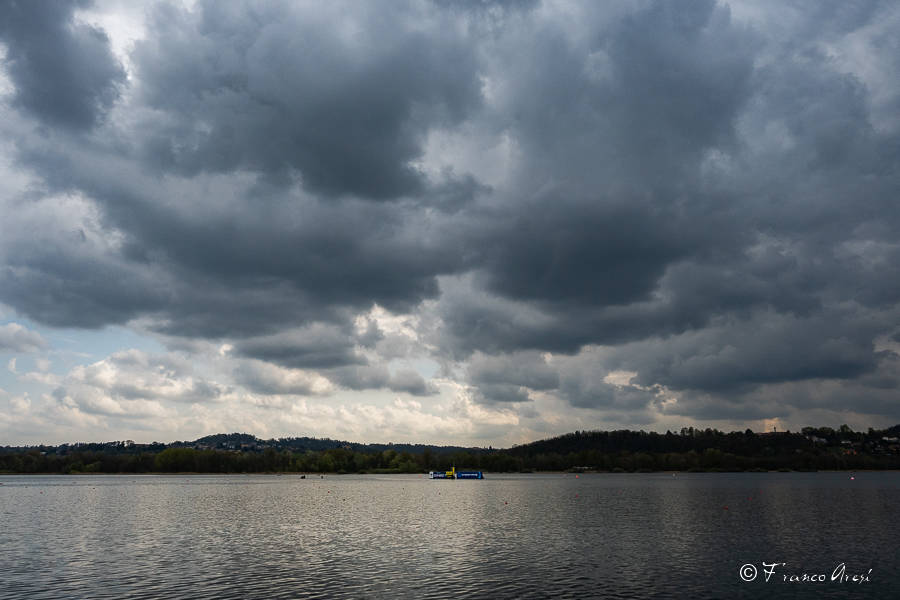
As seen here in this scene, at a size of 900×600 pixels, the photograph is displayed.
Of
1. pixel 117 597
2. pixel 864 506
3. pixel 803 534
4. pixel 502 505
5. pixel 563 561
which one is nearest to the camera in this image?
pixel 117 597

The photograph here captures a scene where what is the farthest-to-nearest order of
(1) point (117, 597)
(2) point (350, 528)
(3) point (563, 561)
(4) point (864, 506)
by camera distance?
(4) point (864, 506) → (2) point (350, 528) → (3) point (563, 561) → (1) point (117, 597)

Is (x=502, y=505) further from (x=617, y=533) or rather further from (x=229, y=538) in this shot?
(x=229, y=538)

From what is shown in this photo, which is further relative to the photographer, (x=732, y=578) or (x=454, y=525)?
(x=454, y=525)

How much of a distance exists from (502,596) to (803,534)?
57.6 meters

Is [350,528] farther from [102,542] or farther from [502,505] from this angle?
[502,505]

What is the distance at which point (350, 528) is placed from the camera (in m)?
94.0

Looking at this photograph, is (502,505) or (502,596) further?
(502,505)

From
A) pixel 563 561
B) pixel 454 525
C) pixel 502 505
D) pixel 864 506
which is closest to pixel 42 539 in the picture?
pixel 454 525

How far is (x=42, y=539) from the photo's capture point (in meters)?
80.5

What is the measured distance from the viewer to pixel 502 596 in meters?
46.2

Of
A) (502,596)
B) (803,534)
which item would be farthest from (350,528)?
(803,534)

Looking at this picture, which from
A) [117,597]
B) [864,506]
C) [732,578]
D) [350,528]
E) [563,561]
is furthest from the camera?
[864,506]

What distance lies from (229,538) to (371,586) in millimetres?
39597

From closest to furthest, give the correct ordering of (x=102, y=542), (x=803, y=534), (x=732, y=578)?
(x=732, y=578)
(x=102, y=542)
(x=803, y=534)
